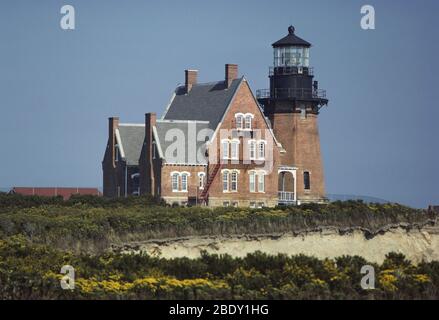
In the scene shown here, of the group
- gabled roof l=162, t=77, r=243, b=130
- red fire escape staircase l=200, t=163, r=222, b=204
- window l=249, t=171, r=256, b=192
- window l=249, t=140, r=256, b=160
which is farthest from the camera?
window l=249, t=171, r=256, b=192

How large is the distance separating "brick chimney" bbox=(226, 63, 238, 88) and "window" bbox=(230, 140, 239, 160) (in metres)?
3.56

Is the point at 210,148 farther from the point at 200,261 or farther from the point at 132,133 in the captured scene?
the point at 200,261

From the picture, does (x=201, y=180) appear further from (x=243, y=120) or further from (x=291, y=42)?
(x=291, y=42)

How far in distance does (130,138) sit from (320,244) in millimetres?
32874

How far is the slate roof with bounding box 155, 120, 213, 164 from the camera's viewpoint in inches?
3194

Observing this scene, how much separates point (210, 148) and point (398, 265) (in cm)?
4100

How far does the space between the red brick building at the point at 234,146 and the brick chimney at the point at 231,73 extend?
60 millimetres

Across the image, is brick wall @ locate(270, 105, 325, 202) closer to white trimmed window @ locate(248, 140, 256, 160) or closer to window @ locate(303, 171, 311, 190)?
window @ locate(303, 171, 311, 190)

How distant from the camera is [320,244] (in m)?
54.1

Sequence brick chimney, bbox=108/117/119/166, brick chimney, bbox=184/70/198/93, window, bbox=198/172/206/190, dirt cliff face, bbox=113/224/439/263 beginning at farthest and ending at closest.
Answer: brick chimney, bbox=184/70/198/93 < brick chimney, bbox=108/117/119/166 < window, bbox=198/172/206/190 < dirt cliff face, bbox=113/224/439/263

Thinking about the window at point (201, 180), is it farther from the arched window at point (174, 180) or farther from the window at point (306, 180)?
the window at point (306, 180)

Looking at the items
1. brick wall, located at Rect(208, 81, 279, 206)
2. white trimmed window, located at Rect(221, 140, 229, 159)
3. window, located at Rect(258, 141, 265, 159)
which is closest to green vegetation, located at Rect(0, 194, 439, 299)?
brick wall, located at Rect(208, 81, 279, 206)

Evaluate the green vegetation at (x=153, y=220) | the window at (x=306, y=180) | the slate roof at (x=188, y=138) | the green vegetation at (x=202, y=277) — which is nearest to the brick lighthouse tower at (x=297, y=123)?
the window at (x=306, y=180)

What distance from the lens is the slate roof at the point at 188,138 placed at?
81125 mm
